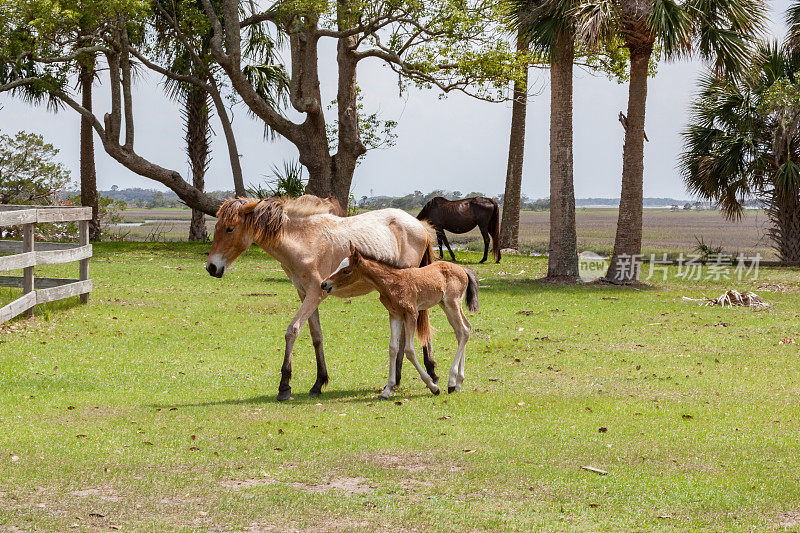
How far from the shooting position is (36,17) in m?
23.0

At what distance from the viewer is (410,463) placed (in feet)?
21.3

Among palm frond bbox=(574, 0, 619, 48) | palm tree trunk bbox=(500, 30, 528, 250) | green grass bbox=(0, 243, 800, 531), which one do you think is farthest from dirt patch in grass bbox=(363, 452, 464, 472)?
palm tree trunk bbox=(500, 30, 528, 250)

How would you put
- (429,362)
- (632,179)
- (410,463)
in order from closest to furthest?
(410,463) < (429,362) < (632,179)

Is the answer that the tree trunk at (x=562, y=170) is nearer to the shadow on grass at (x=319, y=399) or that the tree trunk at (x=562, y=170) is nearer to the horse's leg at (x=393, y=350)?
the shadow on grass at (x=319, y=399)

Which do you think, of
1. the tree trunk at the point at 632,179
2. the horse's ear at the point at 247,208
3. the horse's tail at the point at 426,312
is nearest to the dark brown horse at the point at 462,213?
the tree trunk at the point at 632,179

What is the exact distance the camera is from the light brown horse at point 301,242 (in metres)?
8.58

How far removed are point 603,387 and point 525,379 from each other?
2.99ft

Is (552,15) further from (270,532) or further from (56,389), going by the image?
(270,532)

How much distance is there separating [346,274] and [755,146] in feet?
67.4

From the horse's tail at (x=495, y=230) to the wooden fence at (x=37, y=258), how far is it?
13.0 meters

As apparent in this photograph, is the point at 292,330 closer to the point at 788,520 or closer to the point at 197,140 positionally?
the point at 788,520

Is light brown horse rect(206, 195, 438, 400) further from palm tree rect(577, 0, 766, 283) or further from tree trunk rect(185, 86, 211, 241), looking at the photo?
tree trunk rect(185, 86, 211, 241)

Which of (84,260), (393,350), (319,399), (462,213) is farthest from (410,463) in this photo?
(462,213)

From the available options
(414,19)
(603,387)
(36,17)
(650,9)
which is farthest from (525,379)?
(36,17)
